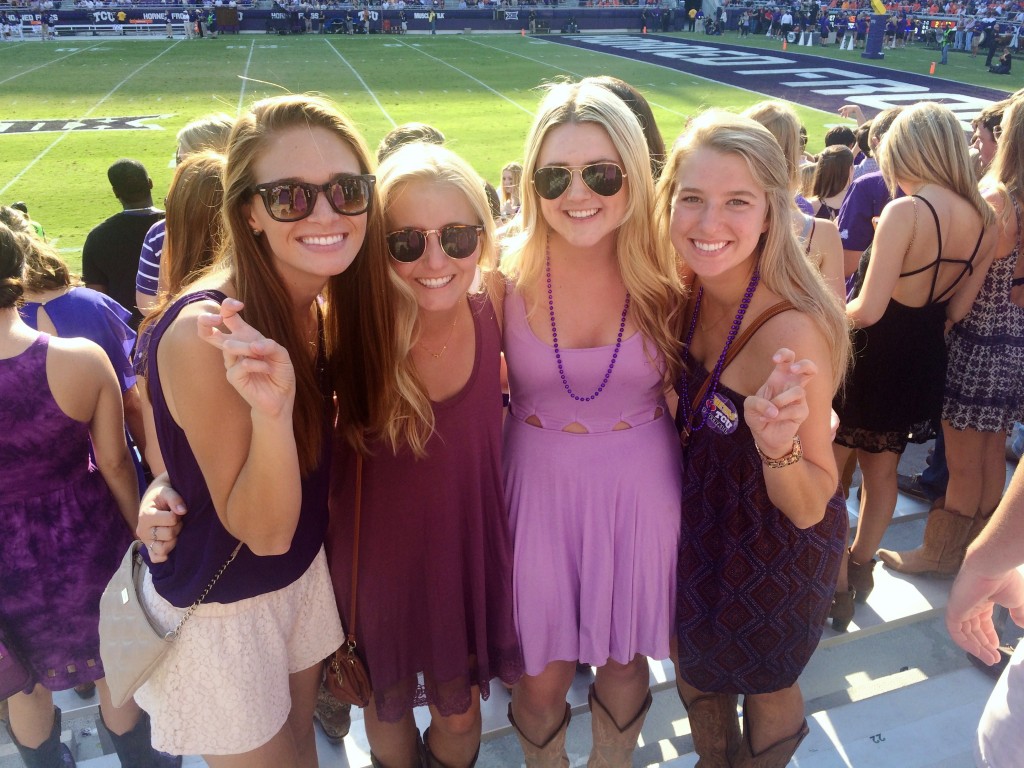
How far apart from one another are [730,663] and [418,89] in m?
22.8

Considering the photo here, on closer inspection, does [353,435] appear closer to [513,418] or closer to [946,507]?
[513,418]

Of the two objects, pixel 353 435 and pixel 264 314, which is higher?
pixel 264 314

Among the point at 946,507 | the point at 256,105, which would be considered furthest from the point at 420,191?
the point at 946,507

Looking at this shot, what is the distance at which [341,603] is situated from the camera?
205 cm

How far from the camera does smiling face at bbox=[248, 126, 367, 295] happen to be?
172 cm

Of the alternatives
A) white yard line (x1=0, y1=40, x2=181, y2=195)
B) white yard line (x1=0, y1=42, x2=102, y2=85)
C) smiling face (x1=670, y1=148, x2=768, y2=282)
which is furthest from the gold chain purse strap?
white yard line (x1=0, y1=42, x2=102, y2=85)

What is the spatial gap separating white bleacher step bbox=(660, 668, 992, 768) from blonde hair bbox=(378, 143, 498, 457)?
1.59m

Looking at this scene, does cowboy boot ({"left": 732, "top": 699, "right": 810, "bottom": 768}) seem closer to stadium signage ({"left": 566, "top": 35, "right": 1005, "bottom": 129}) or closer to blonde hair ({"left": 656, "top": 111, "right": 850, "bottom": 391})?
blonde hair ({"left": 656, "top": 111, "right": 850, "bottom": 391})

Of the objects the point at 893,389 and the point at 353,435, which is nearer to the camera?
the point at 353,435

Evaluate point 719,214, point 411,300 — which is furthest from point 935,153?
point 411,300

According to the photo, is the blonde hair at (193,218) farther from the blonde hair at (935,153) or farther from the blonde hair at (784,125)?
the blonde hair at (935,153)

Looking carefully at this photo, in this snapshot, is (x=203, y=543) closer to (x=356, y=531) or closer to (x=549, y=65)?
(x=356, y=531)

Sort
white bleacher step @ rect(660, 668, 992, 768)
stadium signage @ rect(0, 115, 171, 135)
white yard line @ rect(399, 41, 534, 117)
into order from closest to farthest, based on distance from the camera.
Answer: white bleacher step @ rect(660, 668, 992, 768) < stadium signage @ rect(0, 115, 171, 135) < white yard line @ rect(399, 41, 534, 117)

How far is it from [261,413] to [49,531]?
1.31 meters
